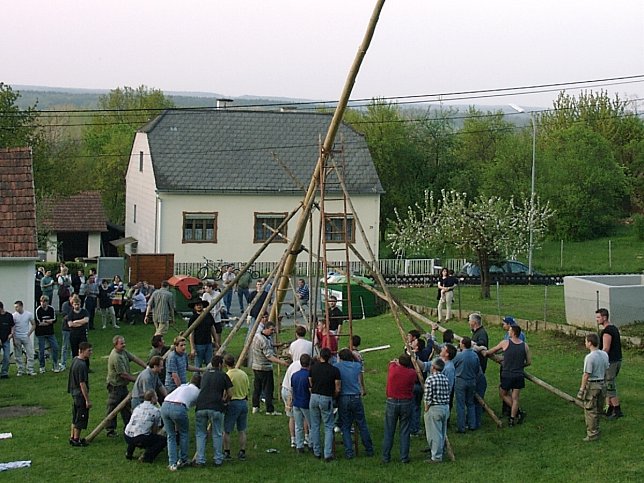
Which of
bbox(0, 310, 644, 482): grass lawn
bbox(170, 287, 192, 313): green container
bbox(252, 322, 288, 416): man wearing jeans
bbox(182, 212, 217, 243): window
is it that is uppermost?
bbox(182, 212, 217, 243): window

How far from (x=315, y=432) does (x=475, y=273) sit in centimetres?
2466

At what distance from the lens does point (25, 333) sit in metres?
20.9

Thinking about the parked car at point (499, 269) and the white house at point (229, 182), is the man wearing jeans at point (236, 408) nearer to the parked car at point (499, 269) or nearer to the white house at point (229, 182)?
the parked car at point (499, 269)

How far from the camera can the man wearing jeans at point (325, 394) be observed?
14195mm

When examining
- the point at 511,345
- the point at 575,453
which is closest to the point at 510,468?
the point at 575,453

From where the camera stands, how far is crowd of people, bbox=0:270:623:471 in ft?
46.0

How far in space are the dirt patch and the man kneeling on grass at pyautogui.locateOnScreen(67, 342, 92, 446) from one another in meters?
2.62

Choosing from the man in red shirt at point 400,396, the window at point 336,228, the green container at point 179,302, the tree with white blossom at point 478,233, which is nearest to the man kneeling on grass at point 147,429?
the man in red shirt at point 400,396

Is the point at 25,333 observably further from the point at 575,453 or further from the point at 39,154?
the point at 39,154

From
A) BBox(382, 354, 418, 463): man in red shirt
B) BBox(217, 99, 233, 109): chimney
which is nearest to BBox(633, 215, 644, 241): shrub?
BBox(217, 99, 233, 109): chimney

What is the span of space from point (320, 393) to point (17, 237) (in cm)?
1206

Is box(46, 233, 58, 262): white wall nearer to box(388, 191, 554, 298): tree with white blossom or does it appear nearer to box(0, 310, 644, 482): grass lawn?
box(388, 191, 554, 298): tree with white blossom

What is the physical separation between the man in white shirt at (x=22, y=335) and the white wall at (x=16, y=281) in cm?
222

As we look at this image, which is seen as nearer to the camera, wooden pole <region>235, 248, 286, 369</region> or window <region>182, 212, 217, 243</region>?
wooden pole <region>235, 248, 286, 369</region>
